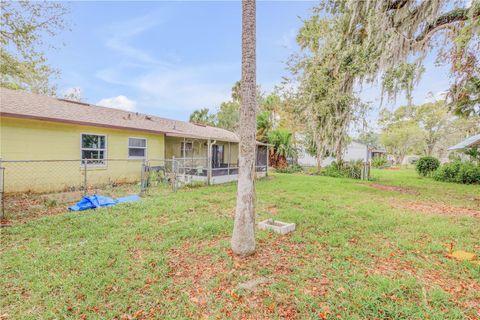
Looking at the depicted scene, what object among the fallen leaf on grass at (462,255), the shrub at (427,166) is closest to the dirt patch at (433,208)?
the fallen leaf on grass at (462,255)

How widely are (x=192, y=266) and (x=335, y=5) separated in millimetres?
11595

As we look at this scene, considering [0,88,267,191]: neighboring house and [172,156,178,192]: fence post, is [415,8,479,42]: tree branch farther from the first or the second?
[172,156,178,192]: fence post

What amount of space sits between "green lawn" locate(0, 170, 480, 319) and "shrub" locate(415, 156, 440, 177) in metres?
14.5

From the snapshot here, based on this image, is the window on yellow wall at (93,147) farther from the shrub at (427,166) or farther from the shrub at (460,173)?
the shrub at (427,166)

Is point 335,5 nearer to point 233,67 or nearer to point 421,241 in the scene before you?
point 233,67

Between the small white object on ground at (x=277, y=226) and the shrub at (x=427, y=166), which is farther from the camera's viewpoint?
the shrub at (x=427, y=166)

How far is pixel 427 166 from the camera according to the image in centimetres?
1738

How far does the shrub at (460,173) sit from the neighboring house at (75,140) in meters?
13.9

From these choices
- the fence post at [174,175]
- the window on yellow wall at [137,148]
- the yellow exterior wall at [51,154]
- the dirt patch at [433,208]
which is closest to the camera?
the dirt patch at [433,208]

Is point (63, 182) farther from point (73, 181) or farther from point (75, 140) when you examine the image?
point (75, 140)

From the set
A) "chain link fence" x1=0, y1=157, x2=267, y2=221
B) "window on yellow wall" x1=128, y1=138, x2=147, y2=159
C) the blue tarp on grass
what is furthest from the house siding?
the blue tarp on grass

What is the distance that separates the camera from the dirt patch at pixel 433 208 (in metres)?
6.50

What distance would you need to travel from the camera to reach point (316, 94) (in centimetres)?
1169

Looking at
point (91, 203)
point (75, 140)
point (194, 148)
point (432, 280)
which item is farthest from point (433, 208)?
point (75, 140)
